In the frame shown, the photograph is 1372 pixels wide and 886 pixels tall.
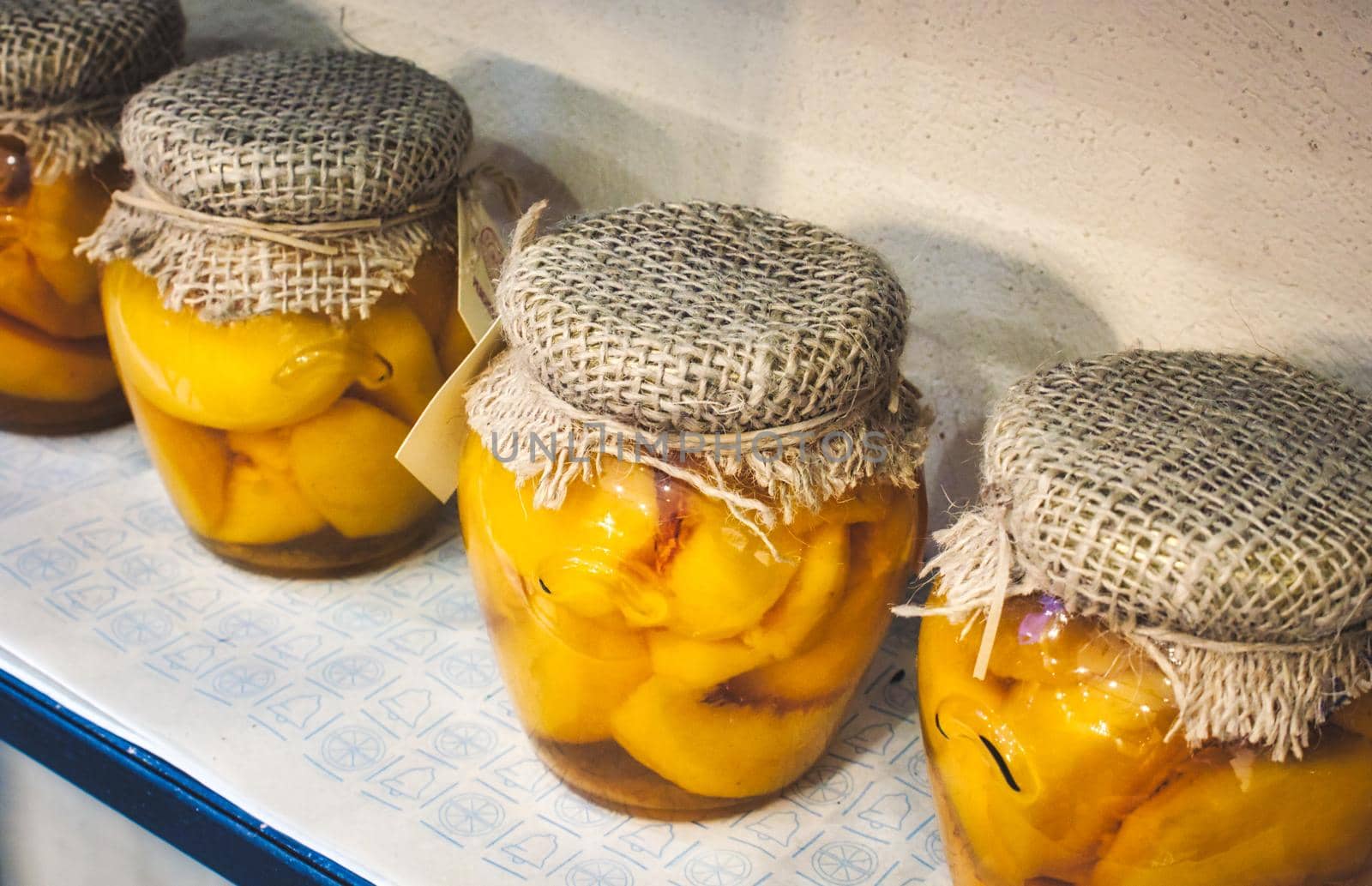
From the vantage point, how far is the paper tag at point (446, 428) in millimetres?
517

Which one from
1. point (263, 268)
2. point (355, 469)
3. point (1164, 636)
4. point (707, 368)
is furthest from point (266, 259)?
point (1164, 636)

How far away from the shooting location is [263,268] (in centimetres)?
52

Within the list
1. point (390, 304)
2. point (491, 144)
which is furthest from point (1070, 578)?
point (491, 144)

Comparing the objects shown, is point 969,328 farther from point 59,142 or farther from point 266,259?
point 59,142

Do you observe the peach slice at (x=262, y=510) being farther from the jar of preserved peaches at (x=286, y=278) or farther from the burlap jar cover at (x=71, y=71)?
the burlap jar cover at (x=71, y=71)

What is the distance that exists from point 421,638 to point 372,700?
0.05 metres

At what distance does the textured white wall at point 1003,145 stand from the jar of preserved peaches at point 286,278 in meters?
0.08

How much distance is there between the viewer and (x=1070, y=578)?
373 millimetres

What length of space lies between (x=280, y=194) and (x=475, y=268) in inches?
3.6

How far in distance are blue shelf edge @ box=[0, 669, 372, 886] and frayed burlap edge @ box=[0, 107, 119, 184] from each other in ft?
0.75

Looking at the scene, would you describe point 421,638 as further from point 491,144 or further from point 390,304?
point 491,144

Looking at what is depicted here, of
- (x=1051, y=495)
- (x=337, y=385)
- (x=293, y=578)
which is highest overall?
(x=1051, y=495)

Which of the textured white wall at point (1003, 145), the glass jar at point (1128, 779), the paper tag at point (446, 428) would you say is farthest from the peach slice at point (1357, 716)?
the paper tag at point (446, 428)

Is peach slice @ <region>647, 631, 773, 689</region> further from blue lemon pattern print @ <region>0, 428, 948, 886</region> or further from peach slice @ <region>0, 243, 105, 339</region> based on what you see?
peach slice @ <region>0, 243, 105, 339</region>
